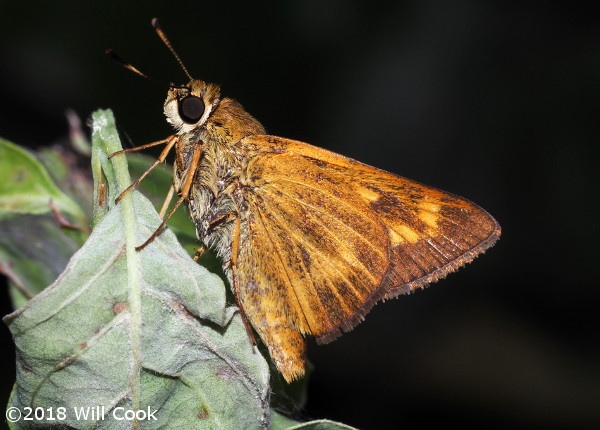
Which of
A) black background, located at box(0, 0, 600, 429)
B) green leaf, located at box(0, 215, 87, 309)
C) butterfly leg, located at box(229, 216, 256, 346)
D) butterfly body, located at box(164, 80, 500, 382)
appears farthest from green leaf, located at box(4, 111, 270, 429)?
black background, located at box(0, 0, 600, 429)

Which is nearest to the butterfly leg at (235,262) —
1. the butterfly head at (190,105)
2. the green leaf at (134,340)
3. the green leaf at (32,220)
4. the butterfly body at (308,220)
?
the butterfly body at (308,220)

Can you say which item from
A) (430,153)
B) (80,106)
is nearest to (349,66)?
(430,153)

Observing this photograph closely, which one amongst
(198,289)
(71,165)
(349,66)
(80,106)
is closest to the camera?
(198,289)

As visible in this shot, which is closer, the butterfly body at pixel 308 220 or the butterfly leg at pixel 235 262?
the butterfly leg at pixel 235 262

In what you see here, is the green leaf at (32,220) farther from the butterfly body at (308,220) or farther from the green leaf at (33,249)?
the butterfly body at (308,220)

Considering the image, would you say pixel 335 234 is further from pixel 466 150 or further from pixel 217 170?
pixel 466 150

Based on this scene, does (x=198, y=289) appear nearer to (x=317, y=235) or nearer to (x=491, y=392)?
(x=317, y=235)
